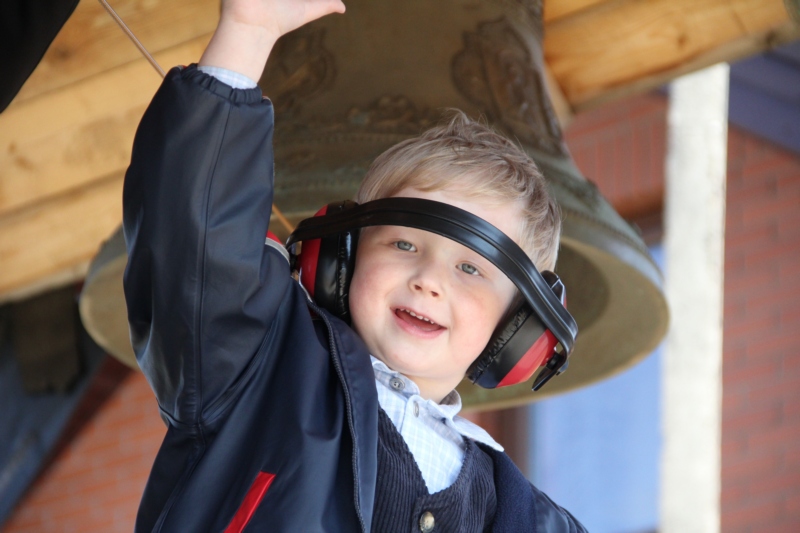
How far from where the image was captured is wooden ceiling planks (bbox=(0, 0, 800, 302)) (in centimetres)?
212

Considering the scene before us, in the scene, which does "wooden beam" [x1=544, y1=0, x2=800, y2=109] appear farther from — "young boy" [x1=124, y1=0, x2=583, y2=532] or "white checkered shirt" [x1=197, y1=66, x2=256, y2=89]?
"white checkered shirt" [x1=197, y1=66, x2=256, y2=89]

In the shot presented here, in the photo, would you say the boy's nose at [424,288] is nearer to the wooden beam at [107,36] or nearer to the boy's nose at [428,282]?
the boy's nose at [428,282]

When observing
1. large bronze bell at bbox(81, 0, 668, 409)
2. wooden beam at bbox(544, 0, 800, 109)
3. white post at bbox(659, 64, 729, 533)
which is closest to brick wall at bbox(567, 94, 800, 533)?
white post at bbox(659, 64, 729, 533)

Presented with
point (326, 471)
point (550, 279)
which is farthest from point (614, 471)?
point (326, 471)

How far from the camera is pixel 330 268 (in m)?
1.35

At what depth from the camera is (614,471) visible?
412cm

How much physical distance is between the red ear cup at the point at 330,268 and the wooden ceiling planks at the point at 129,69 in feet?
2.53

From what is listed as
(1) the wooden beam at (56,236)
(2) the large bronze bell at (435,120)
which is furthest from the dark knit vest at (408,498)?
(1) the wooden beam at (56,236)

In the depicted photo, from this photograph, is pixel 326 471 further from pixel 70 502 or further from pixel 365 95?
pixel 70 502

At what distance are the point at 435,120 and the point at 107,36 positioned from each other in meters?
0.82

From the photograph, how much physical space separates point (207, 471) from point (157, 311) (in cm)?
17

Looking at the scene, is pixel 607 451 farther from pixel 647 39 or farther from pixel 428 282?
pixel 428 282

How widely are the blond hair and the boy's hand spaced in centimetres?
38

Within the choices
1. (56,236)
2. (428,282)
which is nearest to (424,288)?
(428,282)
